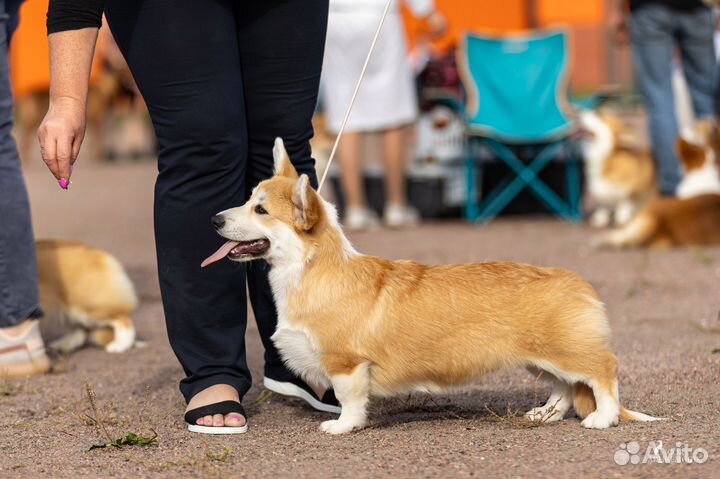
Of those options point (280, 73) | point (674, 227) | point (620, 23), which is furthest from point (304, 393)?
point (620, 23)

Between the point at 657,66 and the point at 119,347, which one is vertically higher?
the point at 657,66

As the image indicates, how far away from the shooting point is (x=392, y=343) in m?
3.15

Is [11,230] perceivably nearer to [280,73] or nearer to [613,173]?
[280,73]

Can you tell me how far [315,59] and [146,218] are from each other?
6.29 metres

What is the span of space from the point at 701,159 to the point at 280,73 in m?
4.96

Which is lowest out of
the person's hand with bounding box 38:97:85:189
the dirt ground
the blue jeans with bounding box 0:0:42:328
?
the dirt ground

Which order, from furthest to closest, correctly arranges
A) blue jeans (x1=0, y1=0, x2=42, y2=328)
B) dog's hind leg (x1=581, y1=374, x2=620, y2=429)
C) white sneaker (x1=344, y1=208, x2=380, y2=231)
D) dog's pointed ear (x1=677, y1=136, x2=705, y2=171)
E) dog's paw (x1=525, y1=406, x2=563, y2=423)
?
white sneaker (x1=344, y1=208, x2=380, y2=231) < dog's pointed ear (x1=677, y1=136, x2=705, y2=171) < blue jeans (x1=0, y1=0, x2=42, y2=328) < dog's paw (x1=525, y1=406, x2=563, y2=423) < dog's hind leg (x1=581, y1=374, x2=620, y2=429)

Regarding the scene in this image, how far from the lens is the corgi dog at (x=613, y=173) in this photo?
330 inches

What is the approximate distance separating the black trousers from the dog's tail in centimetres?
97

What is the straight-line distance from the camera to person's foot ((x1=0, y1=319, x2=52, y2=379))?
4.14 meters

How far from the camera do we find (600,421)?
3.15m

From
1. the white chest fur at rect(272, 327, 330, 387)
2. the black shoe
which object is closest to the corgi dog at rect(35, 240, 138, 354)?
the black shoe

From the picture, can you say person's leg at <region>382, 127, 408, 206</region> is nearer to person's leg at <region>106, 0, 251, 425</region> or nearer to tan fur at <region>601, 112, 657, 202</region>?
tan fur at <region>601, 112, 657, 202</region>

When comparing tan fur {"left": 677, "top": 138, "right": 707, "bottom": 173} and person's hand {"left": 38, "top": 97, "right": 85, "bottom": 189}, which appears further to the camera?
tan fur {"left": 677, "top": 138, "right": 707, "bottom": 173}
